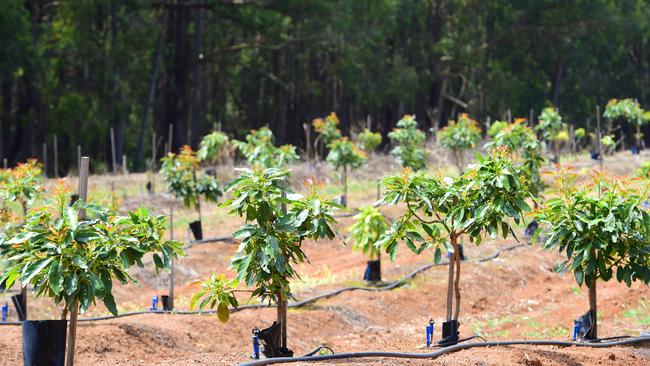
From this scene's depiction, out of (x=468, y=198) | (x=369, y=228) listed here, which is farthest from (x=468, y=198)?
(x=369, y=228)

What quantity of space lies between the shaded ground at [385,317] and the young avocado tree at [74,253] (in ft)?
5.21

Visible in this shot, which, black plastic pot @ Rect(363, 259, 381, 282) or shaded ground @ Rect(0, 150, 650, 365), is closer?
shaded ground @ Rect(0, 150, 650, 365)

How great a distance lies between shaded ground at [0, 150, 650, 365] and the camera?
9.94 metres

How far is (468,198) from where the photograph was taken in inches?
382

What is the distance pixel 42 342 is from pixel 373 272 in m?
7.39

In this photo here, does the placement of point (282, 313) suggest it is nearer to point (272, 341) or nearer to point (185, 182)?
point (272, 341)

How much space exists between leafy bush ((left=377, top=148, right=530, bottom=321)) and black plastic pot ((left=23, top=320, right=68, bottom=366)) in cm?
308

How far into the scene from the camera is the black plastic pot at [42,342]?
8109 millimetres

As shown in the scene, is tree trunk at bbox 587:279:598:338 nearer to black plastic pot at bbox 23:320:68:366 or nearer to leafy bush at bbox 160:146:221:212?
black plastic pot at bbox 23:320:68:366

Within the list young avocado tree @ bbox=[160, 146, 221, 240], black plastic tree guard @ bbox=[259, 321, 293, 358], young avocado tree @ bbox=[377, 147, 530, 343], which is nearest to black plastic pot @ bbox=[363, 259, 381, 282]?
young avocado tree @ bbox=[160, 146, 221, 240]

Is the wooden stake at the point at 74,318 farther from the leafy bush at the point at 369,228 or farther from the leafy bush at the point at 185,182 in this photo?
the leafy bush at the point at 185,182

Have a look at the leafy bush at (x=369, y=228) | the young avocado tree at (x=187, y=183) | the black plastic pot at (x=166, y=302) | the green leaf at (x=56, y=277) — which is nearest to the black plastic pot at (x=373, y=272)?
the leafy bush at (x=369, y=228)

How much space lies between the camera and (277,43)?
34.8 meters

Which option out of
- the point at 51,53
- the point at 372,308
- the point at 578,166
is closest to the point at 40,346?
the point at 372,308
